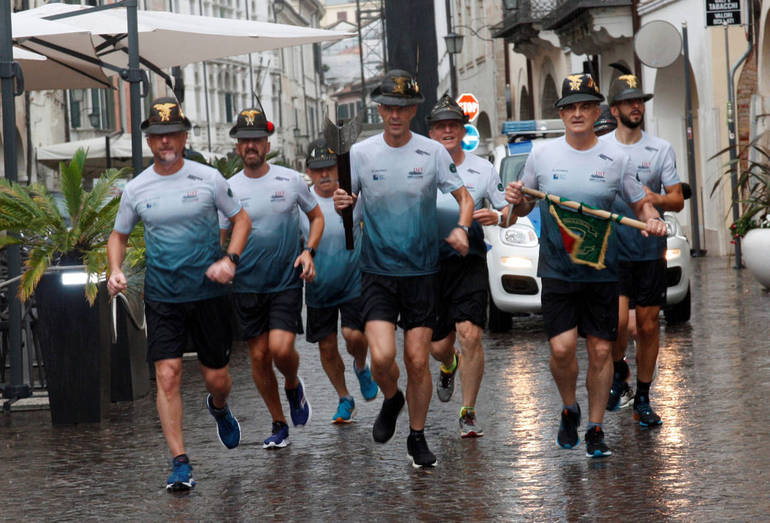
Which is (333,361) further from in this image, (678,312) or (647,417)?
(678,312)

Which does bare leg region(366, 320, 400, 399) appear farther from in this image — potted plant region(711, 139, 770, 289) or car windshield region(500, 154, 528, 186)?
potted plant region(711, 139, 770, 289)

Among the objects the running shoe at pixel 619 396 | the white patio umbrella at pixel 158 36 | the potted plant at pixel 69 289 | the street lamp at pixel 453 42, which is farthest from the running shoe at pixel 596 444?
the street lamp at pixel 453 42

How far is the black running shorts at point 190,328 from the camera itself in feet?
25.5

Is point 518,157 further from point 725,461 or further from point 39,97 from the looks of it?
point 39,97

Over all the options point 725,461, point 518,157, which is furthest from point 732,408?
point 518,157

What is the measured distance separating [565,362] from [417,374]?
2.59ft

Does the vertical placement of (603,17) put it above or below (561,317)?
above

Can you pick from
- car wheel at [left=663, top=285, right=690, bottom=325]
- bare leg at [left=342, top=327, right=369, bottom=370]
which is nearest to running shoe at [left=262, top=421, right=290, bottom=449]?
bare leg at [left=342, top=327, right=369, bottom=370]

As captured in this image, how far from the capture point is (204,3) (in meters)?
77.3

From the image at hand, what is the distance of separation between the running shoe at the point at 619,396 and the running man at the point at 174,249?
2.81 metres

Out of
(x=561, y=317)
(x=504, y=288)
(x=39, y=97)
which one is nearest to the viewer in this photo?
(x=561, y=317)

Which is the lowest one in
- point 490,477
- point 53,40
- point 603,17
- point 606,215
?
point 490,477

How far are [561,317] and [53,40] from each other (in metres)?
6.93

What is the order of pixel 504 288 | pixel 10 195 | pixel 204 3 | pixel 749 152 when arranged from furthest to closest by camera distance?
1. pixel 204 3
2. pixel 749 152
3. pixel 504 288
4. pixel 10 195
